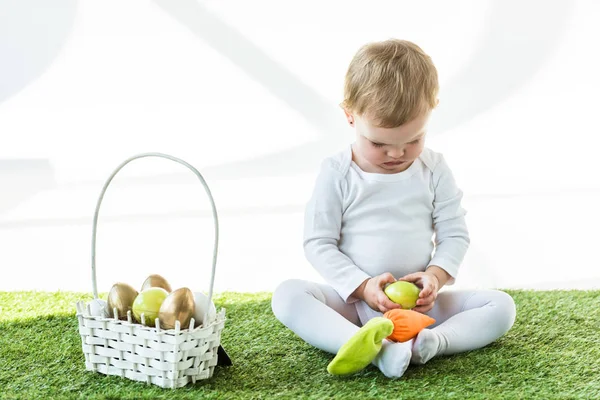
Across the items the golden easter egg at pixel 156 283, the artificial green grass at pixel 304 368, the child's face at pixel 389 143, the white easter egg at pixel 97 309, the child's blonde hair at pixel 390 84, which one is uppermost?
the child's blonde hair at pixel 390 84

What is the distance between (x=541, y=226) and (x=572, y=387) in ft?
5.52

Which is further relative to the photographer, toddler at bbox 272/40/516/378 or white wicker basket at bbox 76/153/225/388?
toddler at bbox 272/40/516/378

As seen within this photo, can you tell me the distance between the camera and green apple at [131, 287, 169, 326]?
1.38 metres

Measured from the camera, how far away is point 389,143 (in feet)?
5.10

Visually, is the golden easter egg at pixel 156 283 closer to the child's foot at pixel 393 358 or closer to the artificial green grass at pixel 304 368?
the artificial green grass at pixel 304 368

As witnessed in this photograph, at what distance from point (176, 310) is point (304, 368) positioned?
299 mm

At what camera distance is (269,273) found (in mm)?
2664

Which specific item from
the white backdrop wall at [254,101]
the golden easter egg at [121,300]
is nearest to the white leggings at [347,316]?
the golden easter egg at [121,300]

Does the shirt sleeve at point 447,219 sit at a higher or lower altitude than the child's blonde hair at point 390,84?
lower

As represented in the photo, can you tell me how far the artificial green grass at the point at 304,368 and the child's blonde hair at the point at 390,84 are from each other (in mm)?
472

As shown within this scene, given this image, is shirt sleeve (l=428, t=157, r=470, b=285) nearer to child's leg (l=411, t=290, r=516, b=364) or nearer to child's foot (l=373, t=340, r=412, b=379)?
child's leg (l=411, t=290, r=516, b=364)

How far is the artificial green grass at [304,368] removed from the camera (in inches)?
53.4

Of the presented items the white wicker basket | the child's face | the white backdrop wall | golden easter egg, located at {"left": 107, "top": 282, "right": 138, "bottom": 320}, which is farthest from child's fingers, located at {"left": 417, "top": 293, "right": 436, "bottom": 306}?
the white backdrop wall

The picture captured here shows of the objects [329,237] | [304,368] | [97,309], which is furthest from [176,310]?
[329,237]
